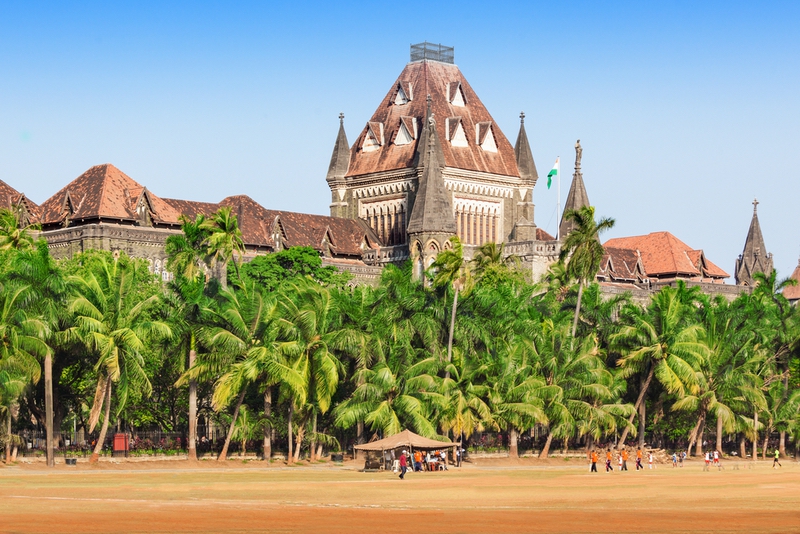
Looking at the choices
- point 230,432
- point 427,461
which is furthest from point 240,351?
point 427,461

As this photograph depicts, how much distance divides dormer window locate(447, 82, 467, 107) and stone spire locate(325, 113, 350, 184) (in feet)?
31.7

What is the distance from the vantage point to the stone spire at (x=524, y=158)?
13938cm

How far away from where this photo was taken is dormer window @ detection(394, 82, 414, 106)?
136387 millimetres

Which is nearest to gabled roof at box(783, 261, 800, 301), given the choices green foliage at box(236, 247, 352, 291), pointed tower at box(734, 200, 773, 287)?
pointed tower at box(734, 200, 773, 287)

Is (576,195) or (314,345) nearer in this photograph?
(314,345)

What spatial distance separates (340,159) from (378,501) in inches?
3534

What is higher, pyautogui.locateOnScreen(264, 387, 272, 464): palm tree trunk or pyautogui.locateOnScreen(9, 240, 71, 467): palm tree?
pyautogui.locateOnScreen(9, 240, 71, 467): palm tree

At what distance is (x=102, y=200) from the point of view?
109 m

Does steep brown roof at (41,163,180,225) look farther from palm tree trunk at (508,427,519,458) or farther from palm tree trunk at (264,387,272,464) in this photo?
palm tree trunk at (508,427,519,458)

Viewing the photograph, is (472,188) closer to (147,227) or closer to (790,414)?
(147,227)

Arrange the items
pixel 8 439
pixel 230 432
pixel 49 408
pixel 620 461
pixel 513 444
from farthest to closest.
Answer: pixel 513 444 → pixel 620 461 → pixel 230 432 → pixel 49 408 → pixel 8 439

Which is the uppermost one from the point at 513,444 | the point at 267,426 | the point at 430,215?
the point at 430,215

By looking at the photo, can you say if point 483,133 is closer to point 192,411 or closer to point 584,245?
point 584,245

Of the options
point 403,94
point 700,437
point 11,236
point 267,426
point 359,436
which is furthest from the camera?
point 403,94
